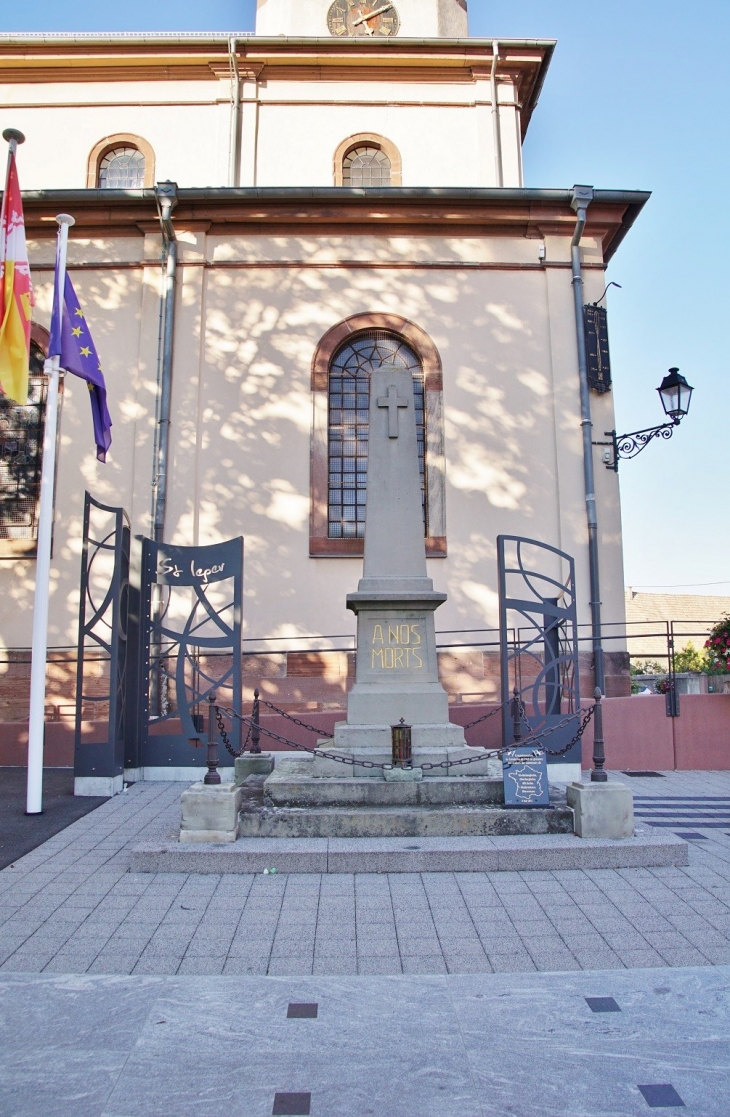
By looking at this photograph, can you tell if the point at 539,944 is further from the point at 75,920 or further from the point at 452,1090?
the point at 75,920

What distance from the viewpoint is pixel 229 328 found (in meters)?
13.8

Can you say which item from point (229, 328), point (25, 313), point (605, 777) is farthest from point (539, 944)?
point (229, 328)

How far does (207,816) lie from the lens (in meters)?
6.46

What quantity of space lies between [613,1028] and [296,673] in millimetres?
9354

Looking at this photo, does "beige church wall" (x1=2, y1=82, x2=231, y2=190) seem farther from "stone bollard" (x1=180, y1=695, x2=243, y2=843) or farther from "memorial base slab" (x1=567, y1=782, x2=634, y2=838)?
"memorial base slab" (x1=567, y1=782, x2=634, y2=838)

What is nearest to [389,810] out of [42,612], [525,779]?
[525,779]

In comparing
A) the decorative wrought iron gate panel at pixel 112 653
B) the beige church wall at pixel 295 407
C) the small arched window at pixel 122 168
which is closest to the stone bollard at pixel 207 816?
the decorative wrought iron gate panel at pixel 112 653

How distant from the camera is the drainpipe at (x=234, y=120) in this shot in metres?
15.0

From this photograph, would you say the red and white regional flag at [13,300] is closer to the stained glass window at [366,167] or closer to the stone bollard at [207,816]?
the stone bollard at [207,816]

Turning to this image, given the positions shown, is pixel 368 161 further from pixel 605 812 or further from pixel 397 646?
pixel 605 812

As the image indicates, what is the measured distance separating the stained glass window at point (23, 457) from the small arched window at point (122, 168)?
4.10m

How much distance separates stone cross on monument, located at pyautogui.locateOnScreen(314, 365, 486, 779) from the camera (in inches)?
300

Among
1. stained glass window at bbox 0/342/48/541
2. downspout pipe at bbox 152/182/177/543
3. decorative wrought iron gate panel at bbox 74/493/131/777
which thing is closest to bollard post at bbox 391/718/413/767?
decorative wrought iron gate panel at bbox 74/493/131/777

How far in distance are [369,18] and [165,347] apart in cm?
889
